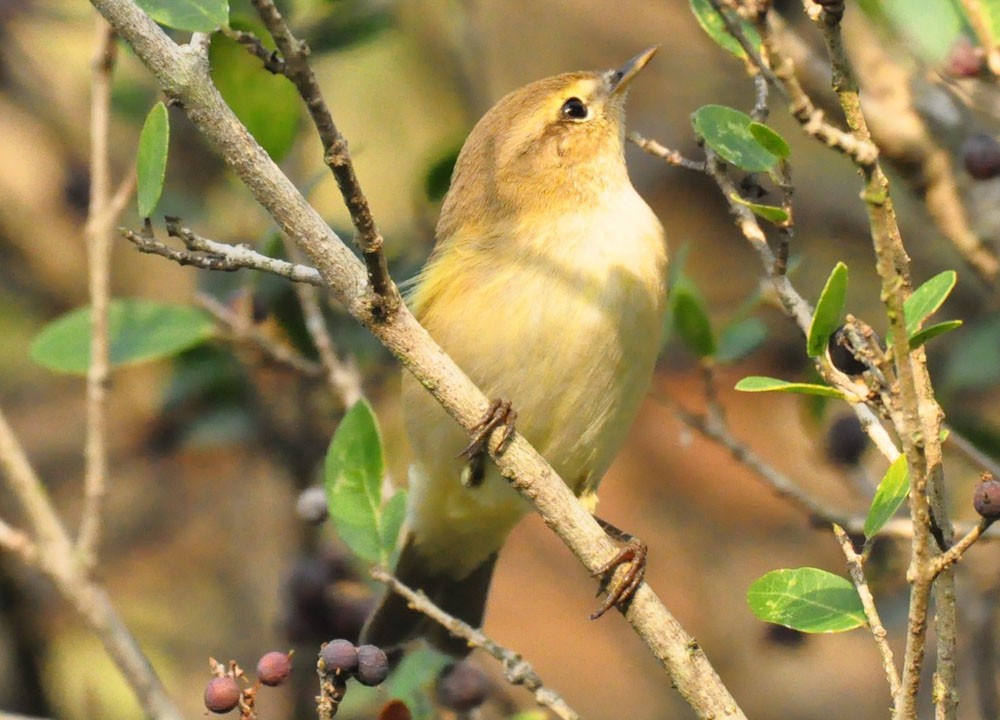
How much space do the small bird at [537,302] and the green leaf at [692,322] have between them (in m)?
0.21

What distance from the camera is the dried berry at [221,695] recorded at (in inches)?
86.9

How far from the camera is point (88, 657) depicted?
4.84 m

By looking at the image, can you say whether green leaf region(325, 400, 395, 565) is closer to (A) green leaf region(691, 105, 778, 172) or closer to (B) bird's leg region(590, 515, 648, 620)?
(B) bird's leg region(590, 515, 648, 620)

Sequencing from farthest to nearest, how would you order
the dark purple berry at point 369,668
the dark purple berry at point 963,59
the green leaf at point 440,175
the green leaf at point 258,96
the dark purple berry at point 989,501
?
the green leaf at point 440,175
the green leaf at point 258,96
the dark purple berry at point 963,59
the dark purple berry at point 369,668
the dark purple berry at point 989,501

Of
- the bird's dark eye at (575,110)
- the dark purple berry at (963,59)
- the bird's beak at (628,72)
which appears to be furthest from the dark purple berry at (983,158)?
the bird's dark eye at (575,110)

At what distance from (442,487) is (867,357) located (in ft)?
5.41

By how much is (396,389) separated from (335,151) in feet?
8.42

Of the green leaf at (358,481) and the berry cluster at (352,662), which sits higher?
the green leaf at (358,481)

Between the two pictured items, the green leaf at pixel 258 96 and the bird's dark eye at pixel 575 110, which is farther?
the bird's dark eye at pixel 575 110

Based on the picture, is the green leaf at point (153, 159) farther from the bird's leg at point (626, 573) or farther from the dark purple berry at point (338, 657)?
the bird's leg at point (626, 573)

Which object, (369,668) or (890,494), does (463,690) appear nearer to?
(369,668)

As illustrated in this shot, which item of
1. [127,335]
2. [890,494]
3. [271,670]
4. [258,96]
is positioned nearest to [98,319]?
[127,335]

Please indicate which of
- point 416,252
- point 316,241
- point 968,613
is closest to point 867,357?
point 316,241

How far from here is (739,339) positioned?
11.4 feet
